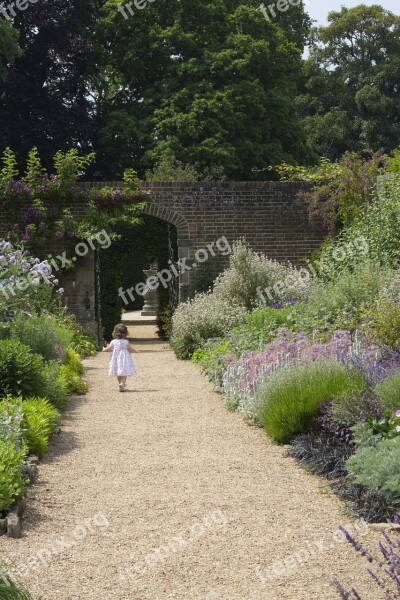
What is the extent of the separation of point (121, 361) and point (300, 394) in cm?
409

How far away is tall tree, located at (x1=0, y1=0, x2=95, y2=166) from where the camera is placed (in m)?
22.8

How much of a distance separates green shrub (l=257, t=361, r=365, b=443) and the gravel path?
21 cm

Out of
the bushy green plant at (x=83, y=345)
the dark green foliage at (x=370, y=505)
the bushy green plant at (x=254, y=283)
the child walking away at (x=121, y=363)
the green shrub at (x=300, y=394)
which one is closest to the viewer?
the dark green foliage at (x=370, y=505)

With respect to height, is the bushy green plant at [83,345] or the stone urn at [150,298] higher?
the bushy green plant at [83,345]

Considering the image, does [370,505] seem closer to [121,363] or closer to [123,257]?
[121,363]

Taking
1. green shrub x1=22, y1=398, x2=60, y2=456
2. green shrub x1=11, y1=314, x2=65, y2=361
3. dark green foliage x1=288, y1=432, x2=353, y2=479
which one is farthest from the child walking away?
dark green foliage x1=288, y1=432, x2=353, y2=479

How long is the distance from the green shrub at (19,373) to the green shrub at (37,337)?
1702 millimetres

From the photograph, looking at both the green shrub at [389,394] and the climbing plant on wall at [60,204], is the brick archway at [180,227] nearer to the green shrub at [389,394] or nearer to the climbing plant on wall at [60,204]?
the climbing plant on wall at [60,204]

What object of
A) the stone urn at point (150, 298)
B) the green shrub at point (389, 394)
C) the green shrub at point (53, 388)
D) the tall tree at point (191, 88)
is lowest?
the stone urn at point (150, 298)

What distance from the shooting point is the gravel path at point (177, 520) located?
13.8 feet

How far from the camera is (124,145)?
23.2 meters

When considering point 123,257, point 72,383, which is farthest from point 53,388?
point 123,257

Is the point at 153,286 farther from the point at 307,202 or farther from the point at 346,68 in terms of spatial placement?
the point at 307,202

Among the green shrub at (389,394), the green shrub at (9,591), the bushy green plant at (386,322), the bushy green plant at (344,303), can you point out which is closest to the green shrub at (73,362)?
the bushy green plant at (344,303)
